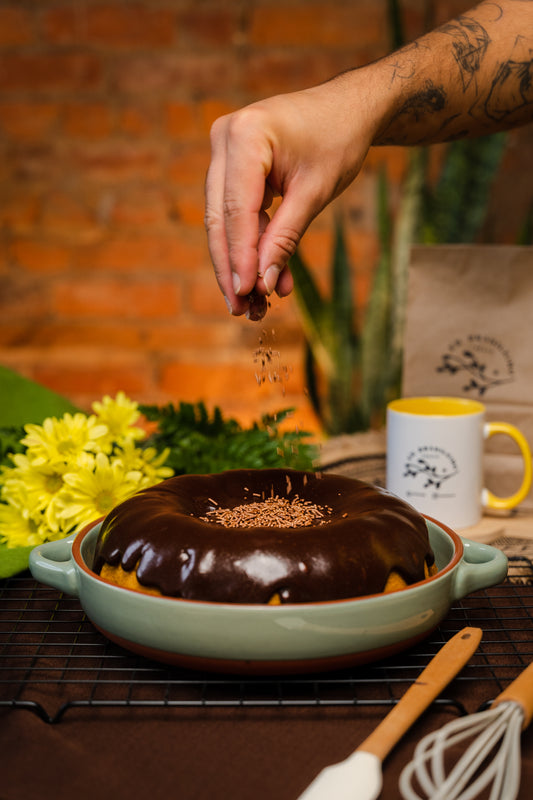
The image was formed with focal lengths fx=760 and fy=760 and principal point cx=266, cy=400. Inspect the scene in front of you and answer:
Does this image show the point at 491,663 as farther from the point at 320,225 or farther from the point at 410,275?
the point at 320,225

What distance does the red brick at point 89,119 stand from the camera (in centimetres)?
230

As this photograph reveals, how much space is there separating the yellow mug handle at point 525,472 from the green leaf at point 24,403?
63 centimetres

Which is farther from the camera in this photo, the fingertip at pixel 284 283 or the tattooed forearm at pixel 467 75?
the tattooed forearm at pixel 467 75

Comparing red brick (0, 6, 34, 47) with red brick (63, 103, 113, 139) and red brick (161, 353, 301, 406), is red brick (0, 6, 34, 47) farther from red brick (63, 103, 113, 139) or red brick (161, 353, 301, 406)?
red brick (161, 353, 301, 406)

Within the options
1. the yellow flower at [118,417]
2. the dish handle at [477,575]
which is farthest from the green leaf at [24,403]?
the dish handle at [477,575]

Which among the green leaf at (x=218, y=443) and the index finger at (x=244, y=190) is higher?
the index finger at (x=244, y=190)

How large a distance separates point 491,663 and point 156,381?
1.87m

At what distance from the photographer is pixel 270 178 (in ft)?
2.69

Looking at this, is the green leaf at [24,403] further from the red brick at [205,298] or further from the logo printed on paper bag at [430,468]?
the red brick at [205,298]

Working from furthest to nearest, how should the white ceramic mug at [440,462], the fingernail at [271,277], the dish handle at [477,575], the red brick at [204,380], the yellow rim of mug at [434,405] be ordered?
1. the red brick at [204,380]
2. the yellow rim of mug at [434,405]
3. the white ceramic mug at [440,462]
4. the fingernail at [271,277]
5. the dish handle at [477,575]

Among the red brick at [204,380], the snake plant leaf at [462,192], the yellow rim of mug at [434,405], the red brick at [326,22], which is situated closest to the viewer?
the yellow rim of mug at [434,405]

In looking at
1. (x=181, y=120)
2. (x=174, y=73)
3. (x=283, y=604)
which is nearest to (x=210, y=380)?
(x=181, y=120)

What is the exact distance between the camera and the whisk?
1.49 ft

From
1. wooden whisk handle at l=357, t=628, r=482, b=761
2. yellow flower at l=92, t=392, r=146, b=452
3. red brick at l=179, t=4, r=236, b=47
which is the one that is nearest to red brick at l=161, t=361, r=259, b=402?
red brick at l=179, t=4, r=236, b=47
